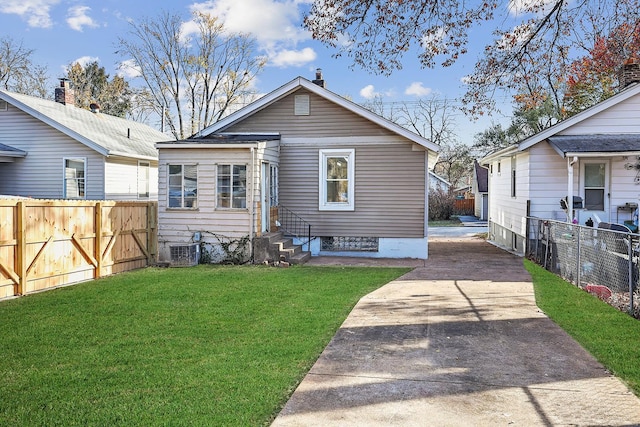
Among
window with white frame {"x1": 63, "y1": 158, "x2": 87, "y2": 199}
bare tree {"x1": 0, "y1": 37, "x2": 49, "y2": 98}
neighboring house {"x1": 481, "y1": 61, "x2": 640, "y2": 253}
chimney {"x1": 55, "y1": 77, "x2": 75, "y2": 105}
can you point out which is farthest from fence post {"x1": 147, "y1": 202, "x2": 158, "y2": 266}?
bare tree {"x1": 0, "y1": 37, "x2": 49, "y2": 98}

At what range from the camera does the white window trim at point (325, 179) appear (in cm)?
1466

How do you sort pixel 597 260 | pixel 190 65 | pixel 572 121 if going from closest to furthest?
1. pixel 597 260
2. pixel 572 121
3. pixel 190 65

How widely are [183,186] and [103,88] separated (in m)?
→ 28.3

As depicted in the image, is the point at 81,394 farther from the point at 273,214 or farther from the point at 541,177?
the point at 541,177

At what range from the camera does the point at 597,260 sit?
9.13 m

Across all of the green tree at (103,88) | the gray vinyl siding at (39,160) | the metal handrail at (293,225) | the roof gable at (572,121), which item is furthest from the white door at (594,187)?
the green tree at (103,88)

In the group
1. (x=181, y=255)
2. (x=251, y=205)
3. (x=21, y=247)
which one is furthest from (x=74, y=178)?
(x=21, y=247)

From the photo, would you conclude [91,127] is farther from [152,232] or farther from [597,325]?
[597,325]

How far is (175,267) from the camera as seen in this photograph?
41.5ft

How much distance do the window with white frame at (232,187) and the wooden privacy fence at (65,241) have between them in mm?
2044

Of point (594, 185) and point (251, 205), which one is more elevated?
point (594, 185)

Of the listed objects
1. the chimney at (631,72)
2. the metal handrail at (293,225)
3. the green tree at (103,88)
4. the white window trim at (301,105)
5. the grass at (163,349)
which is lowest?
the grass at (163,349)

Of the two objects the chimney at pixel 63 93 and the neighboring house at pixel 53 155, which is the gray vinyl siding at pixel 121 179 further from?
the chimney at pixel 63 93

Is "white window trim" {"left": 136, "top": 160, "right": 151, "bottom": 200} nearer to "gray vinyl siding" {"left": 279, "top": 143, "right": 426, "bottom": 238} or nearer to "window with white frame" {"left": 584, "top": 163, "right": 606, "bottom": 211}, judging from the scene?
"gray vinyl siding" {"left": 279, "top": 143, "right": 426, "bottom": 238}
